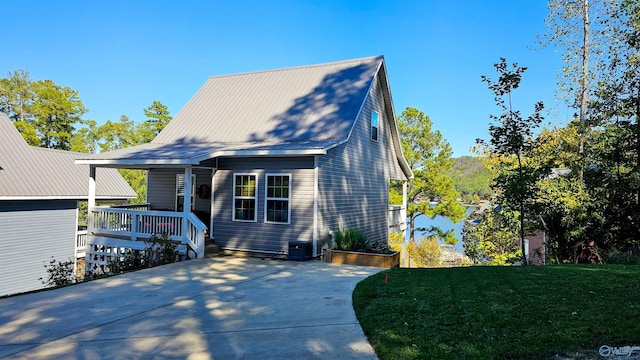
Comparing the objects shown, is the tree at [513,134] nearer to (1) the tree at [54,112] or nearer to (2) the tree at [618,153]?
(2) the tree at [618,153]

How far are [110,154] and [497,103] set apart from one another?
12.6 metres

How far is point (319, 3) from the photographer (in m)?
21.1

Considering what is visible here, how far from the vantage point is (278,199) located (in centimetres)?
1189

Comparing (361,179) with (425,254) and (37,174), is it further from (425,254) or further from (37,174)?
(37,174)

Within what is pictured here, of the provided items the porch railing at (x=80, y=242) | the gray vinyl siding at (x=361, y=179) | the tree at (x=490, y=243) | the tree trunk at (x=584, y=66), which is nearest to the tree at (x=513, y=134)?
the tree trunk at (x=584, y=66)

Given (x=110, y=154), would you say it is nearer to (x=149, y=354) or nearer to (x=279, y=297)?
(x=279, y=297)

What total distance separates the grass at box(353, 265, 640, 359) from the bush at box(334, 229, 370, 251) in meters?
4.01

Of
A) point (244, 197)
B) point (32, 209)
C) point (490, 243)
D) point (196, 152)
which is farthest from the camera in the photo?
point (490, 243)

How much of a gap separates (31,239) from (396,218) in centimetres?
1567

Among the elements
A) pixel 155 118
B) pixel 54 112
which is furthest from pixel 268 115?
pixel 54 112

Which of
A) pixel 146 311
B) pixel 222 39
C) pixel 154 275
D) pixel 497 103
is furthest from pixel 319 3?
pixel 146 311

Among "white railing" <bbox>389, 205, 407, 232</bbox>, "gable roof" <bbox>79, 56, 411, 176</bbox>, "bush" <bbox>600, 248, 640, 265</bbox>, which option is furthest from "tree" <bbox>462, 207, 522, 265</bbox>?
"gable roof" <bbox>79, 56, 411, 176</bbox>

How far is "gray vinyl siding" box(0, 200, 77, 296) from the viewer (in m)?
15.0

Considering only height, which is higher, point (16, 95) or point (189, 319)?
point (16, 95)
